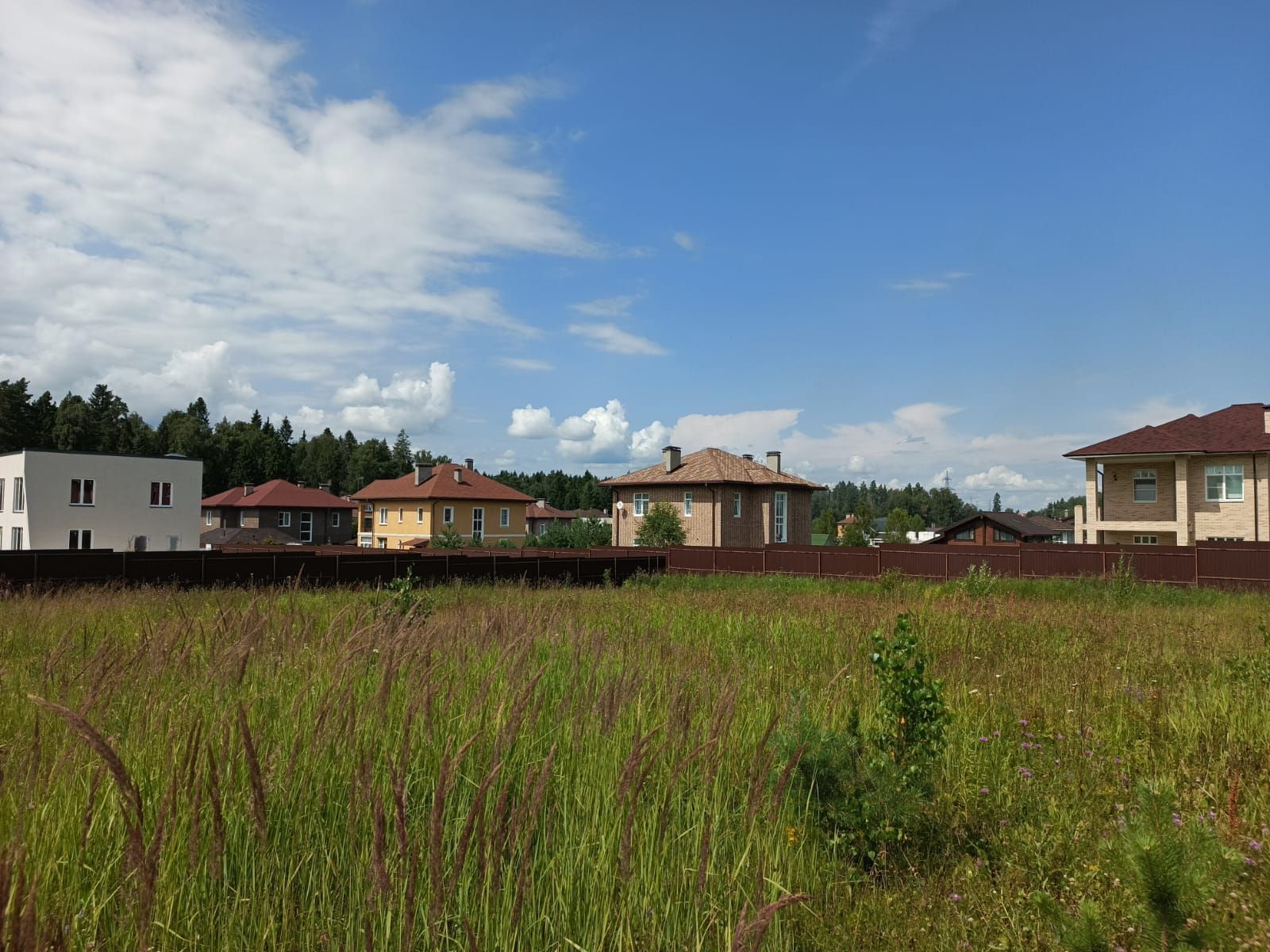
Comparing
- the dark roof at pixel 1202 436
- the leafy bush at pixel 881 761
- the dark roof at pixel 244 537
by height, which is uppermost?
the dark roof at pixel 1202 436

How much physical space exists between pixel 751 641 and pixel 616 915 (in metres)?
6.92

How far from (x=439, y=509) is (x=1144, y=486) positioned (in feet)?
152

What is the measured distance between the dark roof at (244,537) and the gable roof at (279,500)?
9.32 ft

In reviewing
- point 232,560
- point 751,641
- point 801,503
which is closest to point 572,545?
point 801,503

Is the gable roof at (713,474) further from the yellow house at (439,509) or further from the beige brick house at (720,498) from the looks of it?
the yellow house at (439,509)

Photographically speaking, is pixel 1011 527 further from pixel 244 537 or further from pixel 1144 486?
pixel 244 537

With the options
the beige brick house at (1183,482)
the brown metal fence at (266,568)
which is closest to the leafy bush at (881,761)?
the brown metal fence at (266,568)

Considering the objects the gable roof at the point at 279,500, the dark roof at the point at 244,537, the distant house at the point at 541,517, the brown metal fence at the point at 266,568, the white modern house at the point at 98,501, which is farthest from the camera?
the distant house at the point at 541,517

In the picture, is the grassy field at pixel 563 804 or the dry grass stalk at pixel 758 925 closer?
the dry grass stalk at pixel 758 925

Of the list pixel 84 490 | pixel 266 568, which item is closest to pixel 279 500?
pixel 84 490

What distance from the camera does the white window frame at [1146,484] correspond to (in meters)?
37.0

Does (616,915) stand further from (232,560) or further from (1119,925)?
(232,560)

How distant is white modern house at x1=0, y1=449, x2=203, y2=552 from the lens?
37.0 metres

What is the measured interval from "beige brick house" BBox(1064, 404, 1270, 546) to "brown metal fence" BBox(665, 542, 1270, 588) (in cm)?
923
